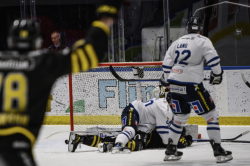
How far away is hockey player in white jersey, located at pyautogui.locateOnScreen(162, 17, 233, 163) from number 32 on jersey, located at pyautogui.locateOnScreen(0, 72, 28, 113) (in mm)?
2072

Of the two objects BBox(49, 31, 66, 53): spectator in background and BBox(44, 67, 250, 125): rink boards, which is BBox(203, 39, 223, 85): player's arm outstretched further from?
BBox(49, 31, 66, 53): spectator in background

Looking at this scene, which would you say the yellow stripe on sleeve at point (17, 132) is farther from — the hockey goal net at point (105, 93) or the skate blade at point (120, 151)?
the hockey goal net at point (105, 93)

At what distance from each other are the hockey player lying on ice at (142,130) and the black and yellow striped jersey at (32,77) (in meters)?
2.31

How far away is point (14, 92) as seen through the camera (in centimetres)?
135

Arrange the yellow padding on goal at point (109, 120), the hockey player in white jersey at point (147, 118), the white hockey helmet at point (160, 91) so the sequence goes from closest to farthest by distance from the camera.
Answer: the hockey player in white jersey at point (147, 118)
the white hockey helmet at point (160, 91)
the yellow padding on goal at point (109, 120)

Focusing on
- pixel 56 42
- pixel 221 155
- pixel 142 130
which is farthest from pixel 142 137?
pixel 56 42

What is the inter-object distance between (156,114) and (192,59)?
1013mm

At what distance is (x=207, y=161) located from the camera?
325cm

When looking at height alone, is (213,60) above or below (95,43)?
below

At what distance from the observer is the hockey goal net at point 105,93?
4590 mm

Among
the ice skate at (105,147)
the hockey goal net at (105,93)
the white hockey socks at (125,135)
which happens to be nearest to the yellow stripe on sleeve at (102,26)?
the white hockey socks at (125,135)

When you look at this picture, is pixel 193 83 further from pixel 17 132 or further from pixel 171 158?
pixel 17 132

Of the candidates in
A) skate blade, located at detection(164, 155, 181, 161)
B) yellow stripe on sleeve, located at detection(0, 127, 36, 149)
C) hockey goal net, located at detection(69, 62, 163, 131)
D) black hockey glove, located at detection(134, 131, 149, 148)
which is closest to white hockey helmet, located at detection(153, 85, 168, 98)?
hockey goal net, located at detection(69, 62, 163, 131)

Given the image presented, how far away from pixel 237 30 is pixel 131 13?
2.08 meters
